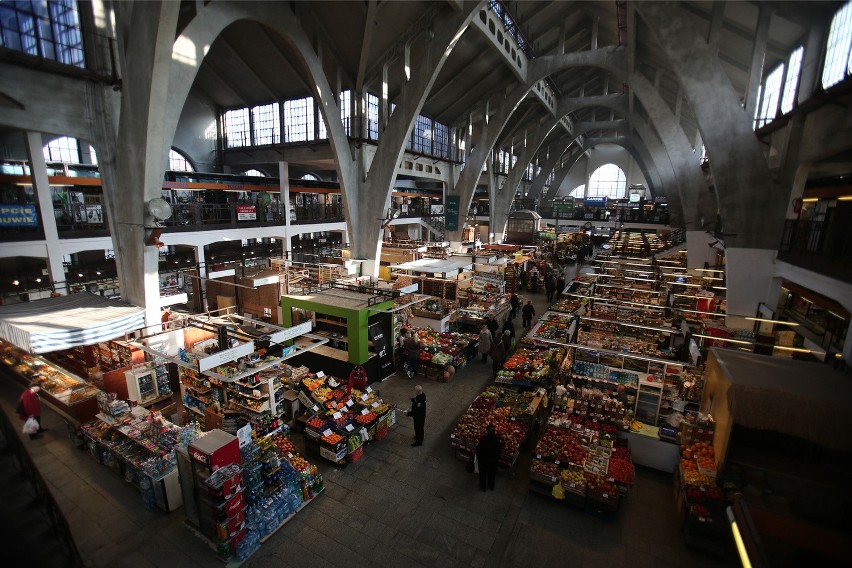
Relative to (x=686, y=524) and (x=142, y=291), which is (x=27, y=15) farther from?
(x=686, y=524)

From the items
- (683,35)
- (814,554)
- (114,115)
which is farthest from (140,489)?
(683,35)

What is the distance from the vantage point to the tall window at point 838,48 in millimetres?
8402

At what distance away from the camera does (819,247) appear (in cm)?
932

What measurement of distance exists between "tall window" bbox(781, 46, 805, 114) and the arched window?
26.8 meters

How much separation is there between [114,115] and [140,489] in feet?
26.5

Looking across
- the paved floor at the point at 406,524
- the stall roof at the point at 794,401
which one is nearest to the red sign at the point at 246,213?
the paved floor at the point at 406,524

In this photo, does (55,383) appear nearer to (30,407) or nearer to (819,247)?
(30,407)

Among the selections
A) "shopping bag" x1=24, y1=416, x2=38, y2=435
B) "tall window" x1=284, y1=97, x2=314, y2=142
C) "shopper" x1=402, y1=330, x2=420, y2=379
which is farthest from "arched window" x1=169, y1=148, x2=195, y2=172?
"shopper" x1=402, y1=330, x2=420, y2=379

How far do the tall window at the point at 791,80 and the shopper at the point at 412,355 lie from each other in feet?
44.0

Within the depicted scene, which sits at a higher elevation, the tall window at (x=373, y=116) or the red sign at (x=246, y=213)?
the tall window at (x=373, y=116)

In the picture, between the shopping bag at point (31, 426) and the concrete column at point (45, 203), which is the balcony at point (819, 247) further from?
the concrete column at point (45, 203)

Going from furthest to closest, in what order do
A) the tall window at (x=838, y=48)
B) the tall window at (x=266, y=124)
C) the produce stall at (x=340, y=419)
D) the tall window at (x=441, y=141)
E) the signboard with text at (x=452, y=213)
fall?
the tall window at (x=441, y=141), the signboard with text at (x=452, y=213), the tall window at (x=266, y=124), the tall window at (x=838, y=48), the produce stall at (x=340, y=419)

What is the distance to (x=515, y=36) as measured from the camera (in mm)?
20266

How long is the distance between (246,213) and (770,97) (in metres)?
20.8
